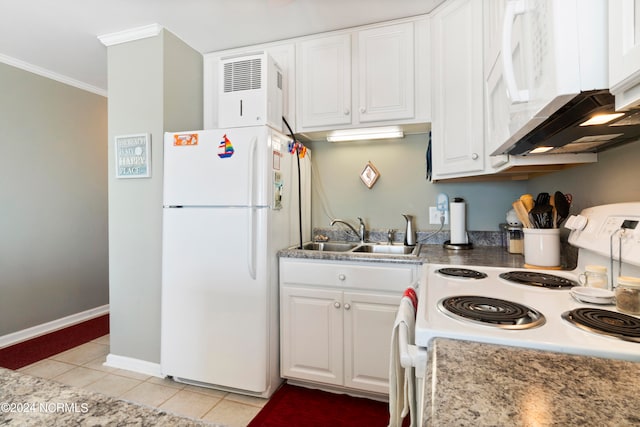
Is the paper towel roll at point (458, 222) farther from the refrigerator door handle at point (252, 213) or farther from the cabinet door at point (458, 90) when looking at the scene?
the refrigerator door handle at point (252, 213)

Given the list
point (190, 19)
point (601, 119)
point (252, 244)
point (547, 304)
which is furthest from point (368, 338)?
point (190, 19)

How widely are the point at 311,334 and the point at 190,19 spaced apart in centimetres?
219

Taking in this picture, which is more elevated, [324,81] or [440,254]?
[324,81]

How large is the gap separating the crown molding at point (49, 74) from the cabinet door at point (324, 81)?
2389 millimetres

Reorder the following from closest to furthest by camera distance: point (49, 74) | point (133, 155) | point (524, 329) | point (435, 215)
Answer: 1. point (524, 329)
2. point (133, 155)
3. point (435, 215)
4. point (49, 74)

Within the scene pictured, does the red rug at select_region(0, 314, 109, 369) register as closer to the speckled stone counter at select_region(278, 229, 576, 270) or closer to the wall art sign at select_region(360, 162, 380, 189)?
the speckled stone counter at select_region(278, 229, 576, 270)

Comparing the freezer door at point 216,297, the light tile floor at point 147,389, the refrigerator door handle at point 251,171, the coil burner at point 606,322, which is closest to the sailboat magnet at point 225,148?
the refrigerator door handle at point 251,171

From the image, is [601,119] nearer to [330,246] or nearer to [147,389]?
[330,246]

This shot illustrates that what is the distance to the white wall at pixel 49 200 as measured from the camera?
2.70 metres

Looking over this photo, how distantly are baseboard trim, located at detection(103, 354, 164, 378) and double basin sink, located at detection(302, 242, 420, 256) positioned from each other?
1.33 meters

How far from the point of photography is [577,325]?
0.72 meters

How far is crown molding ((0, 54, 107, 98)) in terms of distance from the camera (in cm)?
265

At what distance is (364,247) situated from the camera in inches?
93.3

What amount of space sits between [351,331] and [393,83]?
5.34 feet
